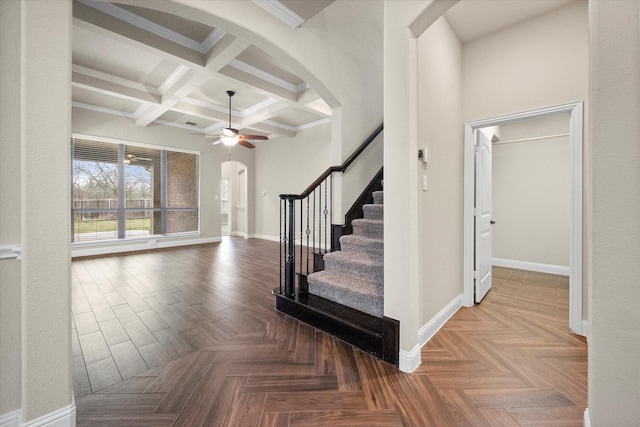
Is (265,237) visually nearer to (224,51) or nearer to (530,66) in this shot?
(224,51)

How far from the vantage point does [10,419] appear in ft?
4.38

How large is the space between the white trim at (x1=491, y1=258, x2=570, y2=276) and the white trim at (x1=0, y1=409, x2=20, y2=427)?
5.87 m

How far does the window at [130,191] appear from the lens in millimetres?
5848

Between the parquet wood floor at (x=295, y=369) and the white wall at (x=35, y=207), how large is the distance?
36cm

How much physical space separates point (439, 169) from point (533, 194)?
3.30 m

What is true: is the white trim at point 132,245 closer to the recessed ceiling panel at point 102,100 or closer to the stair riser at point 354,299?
the recessed ceiling panel at point 102,100

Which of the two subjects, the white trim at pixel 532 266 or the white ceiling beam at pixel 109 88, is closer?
the white ceiling beam at pixel 109 88

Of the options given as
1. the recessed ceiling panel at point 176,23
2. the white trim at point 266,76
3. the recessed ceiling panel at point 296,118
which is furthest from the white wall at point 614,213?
the recessed ceiling panel at point 296,118

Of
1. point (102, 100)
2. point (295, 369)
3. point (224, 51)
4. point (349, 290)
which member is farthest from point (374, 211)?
point (102, 100)

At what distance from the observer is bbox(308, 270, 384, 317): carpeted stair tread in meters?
2.29

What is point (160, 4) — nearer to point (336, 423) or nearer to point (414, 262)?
point (414, 262)

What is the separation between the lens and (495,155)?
16.4 ft

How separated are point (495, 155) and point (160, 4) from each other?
5.25 meters

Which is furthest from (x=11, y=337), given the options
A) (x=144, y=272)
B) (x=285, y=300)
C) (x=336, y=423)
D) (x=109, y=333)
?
(x=144, y=272)
